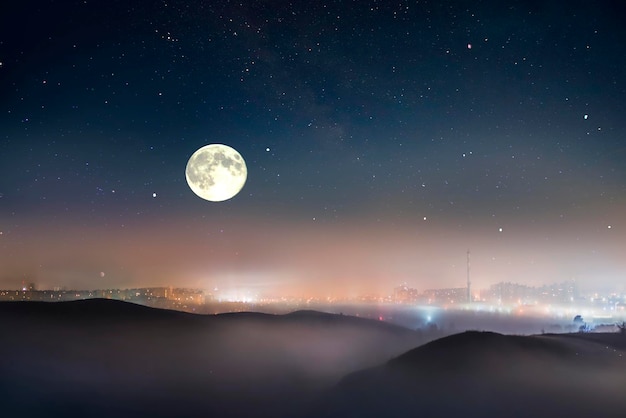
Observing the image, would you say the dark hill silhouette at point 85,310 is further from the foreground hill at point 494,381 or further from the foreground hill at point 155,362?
the foreground hill at point 494,381

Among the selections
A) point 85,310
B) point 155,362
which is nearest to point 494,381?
Result: point 155,362

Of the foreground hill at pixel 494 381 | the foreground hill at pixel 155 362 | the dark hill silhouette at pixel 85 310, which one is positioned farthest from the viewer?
the dark hill silhouette at pixel 85 310

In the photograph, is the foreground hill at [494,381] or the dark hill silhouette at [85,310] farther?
the dark hill silhouette at [85,310]

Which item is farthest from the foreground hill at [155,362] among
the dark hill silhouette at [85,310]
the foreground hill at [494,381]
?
the foreground hill at [494,381]

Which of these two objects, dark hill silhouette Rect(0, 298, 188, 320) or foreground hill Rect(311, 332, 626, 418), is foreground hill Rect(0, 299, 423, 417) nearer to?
dark hill silhouette Rect(0, 298, 188, 320)

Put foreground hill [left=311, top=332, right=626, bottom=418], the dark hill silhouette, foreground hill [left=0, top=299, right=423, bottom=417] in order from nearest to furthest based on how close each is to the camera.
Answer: foreground hill [left=311, top=332, right=626, bottom=418] → foreground hill [left=0, top=299, right=423, bottom=417] → the dark hill silhouette

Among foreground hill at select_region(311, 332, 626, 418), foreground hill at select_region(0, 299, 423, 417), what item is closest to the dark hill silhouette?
foreground hill at select_region(0, 299, 423, 417)
